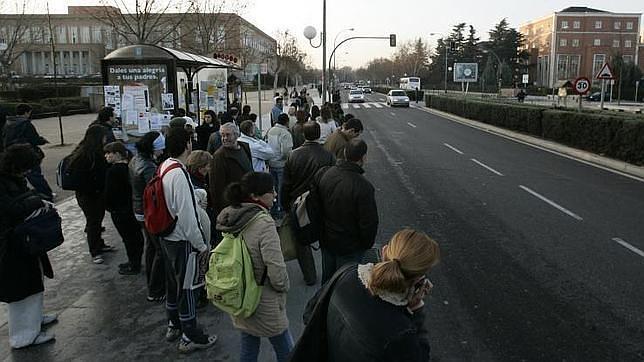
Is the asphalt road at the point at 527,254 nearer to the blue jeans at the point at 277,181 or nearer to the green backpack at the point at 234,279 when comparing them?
the blue jeans at the point at 277,181

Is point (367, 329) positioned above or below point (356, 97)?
below

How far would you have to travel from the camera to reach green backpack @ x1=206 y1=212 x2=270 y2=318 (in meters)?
3.33

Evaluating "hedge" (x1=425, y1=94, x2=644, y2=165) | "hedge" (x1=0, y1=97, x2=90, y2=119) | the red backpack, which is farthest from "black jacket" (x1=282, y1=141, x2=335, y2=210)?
"hedge" (x1=0, y1=97, x2=90, y2=119)

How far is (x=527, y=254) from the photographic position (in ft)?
23.4

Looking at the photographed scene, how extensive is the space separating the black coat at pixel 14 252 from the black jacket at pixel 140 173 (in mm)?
977

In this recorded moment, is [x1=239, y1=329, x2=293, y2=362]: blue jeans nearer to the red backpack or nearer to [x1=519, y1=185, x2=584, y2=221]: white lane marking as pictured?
the red backpack

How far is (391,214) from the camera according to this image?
9.41m

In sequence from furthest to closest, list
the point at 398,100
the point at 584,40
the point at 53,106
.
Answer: the point at 584,40 → the point at 398,100 → the point at 53,106

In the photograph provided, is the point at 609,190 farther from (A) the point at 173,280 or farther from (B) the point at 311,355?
(B) the point at 311,355

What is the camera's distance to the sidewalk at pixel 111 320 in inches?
180

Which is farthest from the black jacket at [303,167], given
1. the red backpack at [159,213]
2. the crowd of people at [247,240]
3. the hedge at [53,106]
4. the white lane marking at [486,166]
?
the hedge at [53,106]

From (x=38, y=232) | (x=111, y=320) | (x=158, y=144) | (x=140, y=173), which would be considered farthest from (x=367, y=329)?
(x=158, y=144)

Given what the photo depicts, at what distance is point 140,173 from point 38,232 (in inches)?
43.8

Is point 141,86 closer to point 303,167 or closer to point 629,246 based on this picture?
point 303,167
